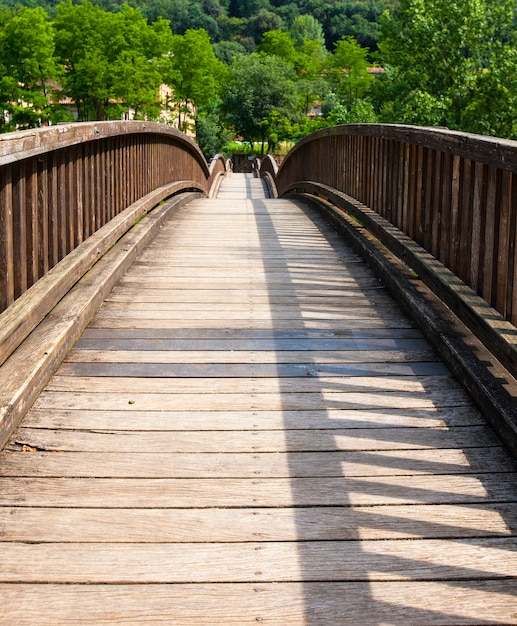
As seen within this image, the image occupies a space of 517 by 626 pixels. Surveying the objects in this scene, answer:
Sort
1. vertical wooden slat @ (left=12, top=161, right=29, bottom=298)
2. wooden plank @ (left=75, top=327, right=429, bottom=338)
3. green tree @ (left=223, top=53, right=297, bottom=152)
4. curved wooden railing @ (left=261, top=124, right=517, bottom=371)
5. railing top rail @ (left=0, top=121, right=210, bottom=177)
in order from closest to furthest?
railing top rail @ (left=0, top=121, right=210, bottom=177) < curved wooden railing @ (left=261, top=124, right=517, bottom=371) < vertical wooden slat @ (left=12, top=161, right=29, bottom=298) < wooden plank @ (left=75, top=327, right=429, bottom=338) < green tree @ (left=223, top=53, right=297, bottom=152)

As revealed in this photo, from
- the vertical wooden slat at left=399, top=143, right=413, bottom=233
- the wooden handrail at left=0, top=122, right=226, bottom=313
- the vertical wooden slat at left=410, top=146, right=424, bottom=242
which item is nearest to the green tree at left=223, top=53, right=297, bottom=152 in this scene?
the wooden handrail at left=0, top=122, right=226, bottom=313

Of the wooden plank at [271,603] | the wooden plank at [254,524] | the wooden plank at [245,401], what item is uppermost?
the wooden plank at [245,401]

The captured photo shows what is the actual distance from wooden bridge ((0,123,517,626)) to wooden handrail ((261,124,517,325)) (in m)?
0.02

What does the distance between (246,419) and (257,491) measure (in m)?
0.64

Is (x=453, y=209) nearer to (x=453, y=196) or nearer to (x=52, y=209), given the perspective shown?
(x=453, y=196)

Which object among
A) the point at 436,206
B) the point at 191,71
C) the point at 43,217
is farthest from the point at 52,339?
the point at 191,71

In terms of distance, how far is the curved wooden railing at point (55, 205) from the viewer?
3.67 meters

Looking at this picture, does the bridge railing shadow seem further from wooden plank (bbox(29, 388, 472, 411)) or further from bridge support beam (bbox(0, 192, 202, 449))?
bridge support beam (bbox(0, 192, 202, 449))

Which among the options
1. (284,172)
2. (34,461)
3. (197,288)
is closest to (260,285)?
(197,288)

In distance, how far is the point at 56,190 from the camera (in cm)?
481

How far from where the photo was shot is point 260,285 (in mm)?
5871

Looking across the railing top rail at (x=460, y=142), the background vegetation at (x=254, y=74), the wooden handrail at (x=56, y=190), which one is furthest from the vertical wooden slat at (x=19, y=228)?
the background vegetation at (x=254, y=74)

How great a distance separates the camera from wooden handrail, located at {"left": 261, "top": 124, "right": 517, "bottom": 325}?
12.2ft

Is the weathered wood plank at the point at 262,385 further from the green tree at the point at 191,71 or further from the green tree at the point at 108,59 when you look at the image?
the green tree at the point at 191,71
